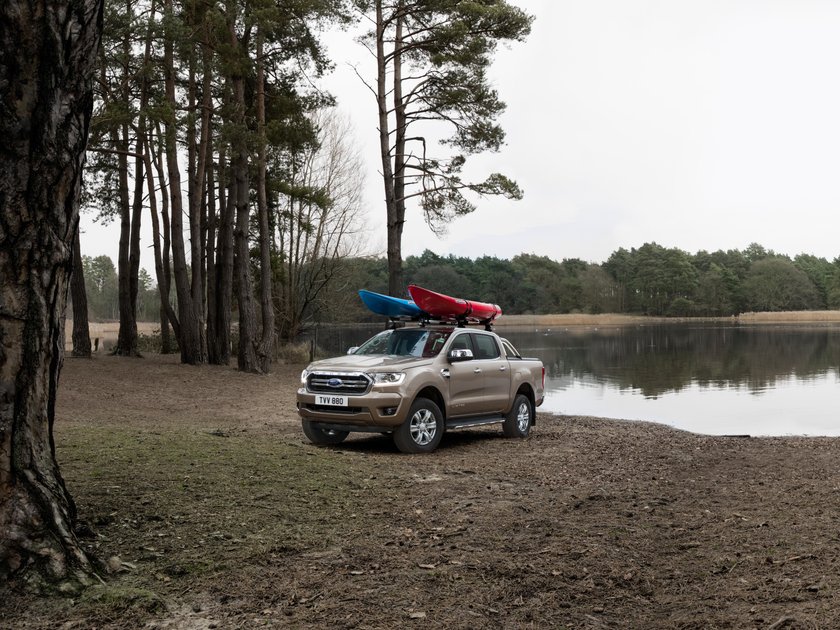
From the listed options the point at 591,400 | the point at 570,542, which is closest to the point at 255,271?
the point at 591,400

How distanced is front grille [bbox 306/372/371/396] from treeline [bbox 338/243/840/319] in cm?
9925

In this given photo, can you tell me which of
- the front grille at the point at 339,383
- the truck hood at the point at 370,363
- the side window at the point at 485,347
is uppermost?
the side window at the point at 485,347

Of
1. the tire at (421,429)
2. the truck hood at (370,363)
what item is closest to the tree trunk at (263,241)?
the truck hood at (370,363)

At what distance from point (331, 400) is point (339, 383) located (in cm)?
25

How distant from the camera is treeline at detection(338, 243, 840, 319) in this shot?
388 ft

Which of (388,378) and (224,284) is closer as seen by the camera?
(388,378)

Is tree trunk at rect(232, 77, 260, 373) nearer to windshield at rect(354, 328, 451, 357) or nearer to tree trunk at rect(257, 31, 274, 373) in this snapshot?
tree trunk at rect(257, 31, 274, 373)

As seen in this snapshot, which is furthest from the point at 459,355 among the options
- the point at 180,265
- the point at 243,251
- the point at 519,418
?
the point at 180,265

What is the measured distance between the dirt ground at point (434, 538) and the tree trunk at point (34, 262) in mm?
350

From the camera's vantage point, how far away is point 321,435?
11.8 m

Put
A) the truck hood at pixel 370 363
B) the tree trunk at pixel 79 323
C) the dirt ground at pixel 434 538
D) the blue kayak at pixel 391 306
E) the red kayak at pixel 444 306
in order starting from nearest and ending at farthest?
the dirt ground at pixel 434 538, the truck hood at pixel 370 363, the red kayak at pixel 444 306, the blue kayak at pixel 391 306, the tree trunk at pixel 79 323

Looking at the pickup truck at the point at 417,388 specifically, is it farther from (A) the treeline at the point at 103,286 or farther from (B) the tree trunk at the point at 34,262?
(A) the treeline at the point at 103,286

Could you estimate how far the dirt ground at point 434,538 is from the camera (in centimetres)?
463

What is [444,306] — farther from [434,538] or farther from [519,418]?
[434,538]
